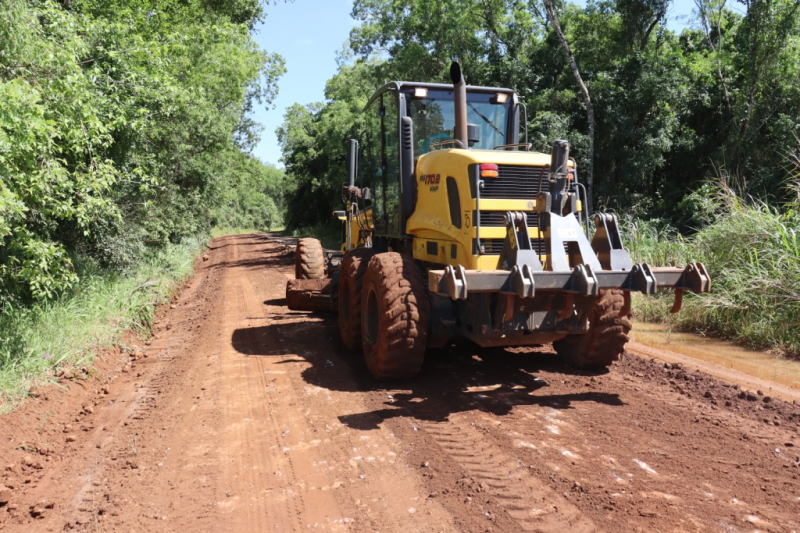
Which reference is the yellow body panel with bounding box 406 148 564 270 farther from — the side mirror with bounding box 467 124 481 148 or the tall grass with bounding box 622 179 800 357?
the tall grass with bounding box 622 179 800 357

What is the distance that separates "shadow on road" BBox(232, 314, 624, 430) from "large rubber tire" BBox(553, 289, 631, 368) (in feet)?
0.74

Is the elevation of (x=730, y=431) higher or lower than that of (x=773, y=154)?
lower

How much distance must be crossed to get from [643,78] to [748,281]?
10798mm

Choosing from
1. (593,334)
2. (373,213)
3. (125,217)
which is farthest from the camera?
(125,217)

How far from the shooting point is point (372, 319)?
661 centimetres

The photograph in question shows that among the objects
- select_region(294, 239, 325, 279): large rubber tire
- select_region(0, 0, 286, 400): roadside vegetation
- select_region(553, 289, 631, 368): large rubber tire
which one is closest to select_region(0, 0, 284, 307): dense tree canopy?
select_region(0, 0, 286, 400): roadside vegetation

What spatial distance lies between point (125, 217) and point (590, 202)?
13290mm

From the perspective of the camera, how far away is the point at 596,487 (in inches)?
150

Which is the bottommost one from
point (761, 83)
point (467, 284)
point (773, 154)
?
point (467, 284)

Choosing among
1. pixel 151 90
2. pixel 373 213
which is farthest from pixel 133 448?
pixel 151 90

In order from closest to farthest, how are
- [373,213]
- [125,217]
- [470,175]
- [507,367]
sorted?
1. [470,175]
2. [507,367]
3. [373,213]
4. [125,217]

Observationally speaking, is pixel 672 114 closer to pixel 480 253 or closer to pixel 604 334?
pixel 604 334

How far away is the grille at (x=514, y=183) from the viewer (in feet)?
18.6

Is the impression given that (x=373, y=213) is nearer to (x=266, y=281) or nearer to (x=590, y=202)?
(x=266, y=281)
